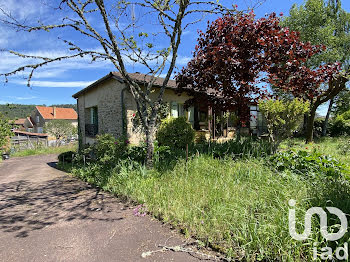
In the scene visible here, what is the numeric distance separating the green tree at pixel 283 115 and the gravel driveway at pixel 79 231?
442cm

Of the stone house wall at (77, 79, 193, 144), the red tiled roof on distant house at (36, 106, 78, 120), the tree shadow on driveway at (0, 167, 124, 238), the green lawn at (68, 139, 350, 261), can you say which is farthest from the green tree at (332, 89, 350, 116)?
the red tiled roof on distant house at (36, 106, 78, 120)

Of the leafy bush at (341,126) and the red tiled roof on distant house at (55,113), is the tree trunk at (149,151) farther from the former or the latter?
the red tiled roof on distant house at (55,113)

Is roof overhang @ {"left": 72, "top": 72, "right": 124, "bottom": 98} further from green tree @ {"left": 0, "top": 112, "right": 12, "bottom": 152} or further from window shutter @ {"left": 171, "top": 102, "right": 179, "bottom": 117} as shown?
green tree @ {"left": 0, "top": 112, "right": 12, "bottom": 152}

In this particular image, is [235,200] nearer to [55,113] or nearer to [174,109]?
[174,109]

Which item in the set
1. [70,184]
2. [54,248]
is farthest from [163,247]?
[70,184]

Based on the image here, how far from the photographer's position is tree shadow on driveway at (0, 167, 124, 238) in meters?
3.67

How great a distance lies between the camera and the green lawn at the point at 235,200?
2400 millimetres

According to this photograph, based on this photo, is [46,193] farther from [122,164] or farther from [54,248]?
[54,248]

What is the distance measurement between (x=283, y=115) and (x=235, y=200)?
11.7ft

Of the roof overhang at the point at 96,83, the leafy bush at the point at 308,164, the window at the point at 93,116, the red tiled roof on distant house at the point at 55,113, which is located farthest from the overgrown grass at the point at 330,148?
the red tiled roof on distant house at the point at 55,113

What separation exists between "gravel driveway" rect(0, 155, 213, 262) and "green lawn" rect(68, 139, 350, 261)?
375 millimetres

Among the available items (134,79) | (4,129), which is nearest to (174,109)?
(134,79)

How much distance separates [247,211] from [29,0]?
22.1ft

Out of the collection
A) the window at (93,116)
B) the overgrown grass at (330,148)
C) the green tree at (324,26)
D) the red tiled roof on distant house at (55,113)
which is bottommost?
the overgrown grass at (330,148)
